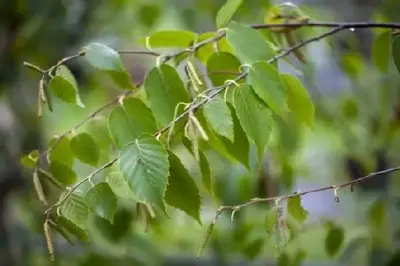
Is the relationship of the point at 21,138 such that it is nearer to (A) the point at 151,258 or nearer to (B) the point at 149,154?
(A) the point at 151,258

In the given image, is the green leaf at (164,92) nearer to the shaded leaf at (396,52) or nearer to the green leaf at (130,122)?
the green leaf at (130,122)

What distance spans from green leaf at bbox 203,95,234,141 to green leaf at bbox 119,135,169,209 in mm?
46

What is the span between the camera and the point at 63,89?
54 centimetres

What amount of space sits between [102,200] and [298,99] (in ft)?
0.72

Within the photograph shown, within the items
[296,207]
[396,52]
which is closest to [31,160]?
[296,207]

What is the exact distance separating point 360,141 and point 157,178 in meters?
0.74

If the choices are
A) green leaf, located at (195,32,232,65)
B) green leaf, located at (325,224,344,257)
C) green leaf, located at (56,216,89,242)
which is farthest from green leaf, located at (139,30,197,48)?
green leaf, located at (325,224,344,257)

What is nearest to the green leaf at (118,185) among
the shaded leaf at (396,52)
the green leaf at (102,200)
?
the green leaf at (102,200)

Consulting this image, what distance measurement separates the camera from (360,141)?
3.72 feet

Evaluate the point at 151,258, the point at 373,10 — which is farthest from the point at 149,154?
the point at 373,10

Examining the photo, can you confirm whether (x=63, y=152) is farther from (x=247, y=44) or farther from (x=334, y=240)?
(x=334, y=240)

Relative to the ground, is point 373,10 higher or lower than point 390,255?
higher

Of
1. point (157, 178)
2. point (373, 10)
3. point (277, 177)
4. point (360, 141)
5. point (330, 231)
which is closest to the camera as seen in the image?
point (157, 178)

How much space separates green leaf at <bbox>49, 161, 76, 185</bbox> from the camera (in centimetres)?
59
